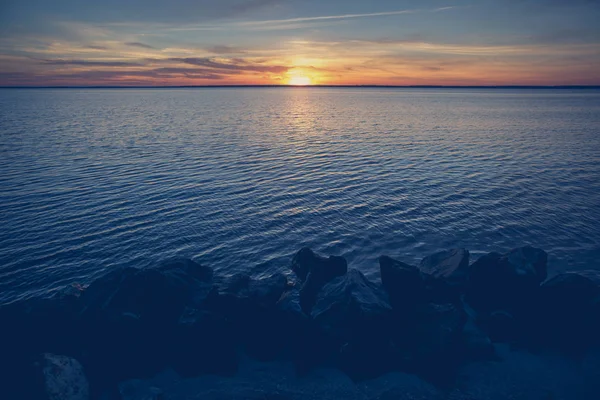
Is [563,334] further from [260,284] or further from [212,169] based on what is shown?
[212,169]

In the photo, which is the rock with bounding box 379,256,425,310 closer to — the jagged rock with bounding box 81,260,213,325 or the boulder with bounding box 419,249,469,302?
the boulder with bounding box 419,249,469,302

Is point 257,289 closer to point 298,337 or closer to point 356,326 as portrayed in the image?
point 298,337

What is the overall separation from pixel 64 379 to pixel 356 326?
13.2 m

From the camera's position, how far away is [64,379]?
1574 centimetres

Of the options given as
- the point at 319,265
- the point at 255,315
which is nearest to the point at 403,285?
the point at 319,265

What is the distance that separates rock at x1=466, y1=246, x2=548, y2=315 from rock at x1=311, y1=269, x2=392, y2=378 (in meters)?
6.56

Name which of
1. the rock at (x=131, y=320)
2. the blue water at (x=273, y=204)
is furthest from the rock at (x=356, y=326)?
the rock at (x=131, y=320)

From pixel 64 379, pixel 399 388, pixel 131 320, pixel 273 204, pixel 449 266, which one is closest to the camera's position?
pixel 64 379

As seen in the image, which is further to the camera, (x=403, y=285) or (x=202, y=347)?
(x=403, y=285)

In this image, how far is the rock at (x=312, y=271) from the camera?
21.7m

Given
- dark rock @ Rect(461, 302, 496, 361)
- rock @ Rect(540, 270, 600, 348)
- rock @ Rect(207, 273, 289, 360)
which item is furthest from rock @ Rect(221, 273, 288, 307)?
rock @ Rect(540, 270, 600, 348)

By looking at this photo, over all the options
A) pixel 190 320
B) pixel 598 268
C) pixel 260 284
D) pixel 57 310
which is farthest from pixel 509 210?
pixel 57 310

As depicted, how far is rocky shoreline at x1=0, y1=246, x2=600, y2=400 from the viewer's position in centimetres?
1762

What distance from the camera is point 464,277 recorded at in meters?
22.2
